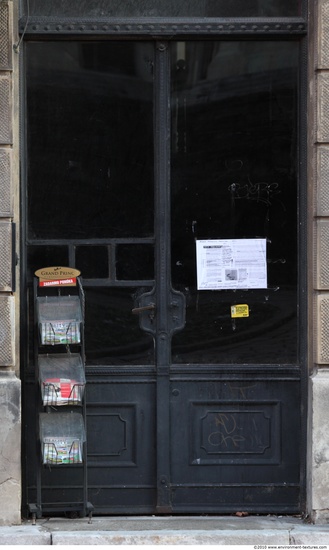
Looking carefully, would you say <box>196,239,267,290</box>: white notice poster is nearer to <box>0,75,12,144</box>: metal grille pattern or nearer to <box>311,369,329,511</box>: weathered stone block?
<box>311,369,329,511</box>: weathered stone block

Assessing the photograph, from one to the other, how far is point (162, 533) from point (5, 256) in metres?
2.16

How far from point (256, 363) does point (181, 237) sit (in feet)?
3.44

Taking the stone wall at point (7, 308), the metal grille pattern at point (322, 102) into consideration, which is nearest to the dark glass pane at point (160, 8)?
the stone wall at point (7, 308)

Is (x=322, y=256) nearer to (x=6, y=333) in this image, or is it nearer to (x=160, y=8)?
(x=160, y=8)

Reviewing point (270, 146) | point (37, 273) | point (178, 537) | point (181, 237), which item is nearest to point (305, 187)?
point (270, 146)

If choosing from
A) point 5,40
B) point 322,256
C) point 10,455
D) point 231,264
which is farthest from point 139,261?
point 5,40

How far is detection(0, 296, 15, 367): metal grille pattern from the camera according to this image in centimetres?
818

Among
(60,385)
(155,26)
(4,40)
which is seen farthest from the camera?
(155,26)

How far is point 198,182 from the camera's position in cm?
852

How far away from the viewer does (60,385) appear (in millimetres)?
8031

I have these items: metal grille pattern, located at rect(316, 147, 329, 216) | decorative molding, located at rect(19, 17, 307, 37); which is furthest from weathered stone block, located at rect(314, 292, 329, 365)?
decorative molding, located at rect(19, 17, 307, 37)

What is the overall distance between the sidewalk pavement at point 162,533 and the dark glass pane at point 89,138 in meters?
2.02

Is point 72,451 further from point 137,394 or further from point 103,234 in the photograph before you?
point 103,234

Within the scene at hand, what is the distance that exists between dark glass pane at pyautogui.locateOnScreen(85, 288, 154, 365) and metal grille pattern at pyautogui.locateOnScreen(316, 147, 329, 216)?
4.71ft
